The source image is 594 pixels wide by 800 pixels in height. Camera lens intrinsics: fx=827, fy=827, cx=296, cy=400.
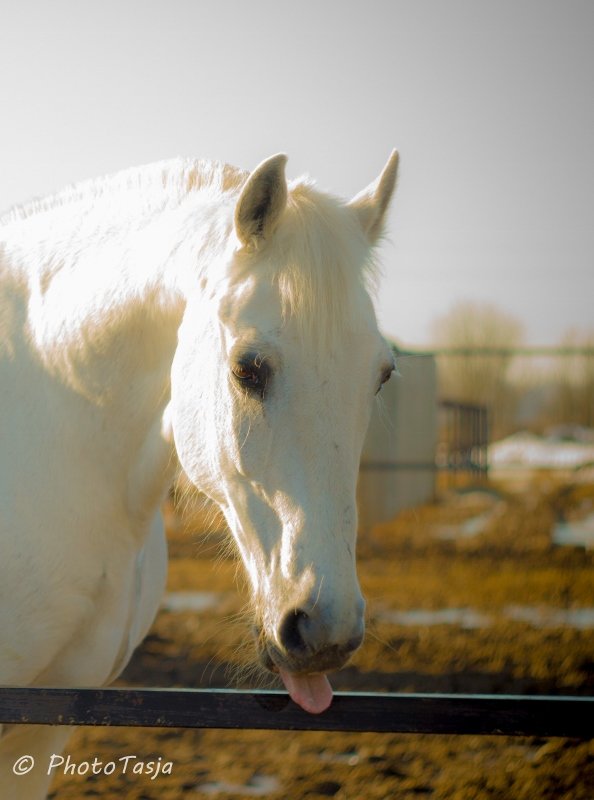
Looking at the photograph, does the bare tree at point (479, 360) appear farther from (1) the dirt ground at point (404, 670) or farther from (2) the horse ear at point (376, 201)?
(2) the horse ear at point (376, 201)

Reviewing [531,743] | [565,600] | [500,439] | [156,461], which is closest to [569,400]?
[500,439]

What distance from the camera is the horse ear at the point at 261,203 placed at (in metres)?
1.67

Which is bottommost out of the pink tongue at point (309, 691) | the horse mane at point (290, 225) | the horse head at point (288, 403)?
the pink tongue at point (309, 691)

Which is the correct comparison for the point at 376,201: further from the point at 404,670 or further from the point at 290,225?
the point at 404,670

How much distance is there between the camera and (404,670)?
4859mm

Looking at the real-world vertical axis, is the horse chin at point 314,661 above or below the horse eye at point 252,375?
below

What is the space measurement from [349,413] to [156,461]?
0.58 m

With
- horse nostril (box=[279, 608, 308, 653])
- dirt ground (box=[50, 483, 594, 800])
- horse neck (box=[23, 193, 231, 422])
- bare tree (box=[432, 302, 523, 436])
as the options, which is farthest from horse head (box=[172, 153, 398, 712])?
bare tree (box=[432, 302, 523, 436])

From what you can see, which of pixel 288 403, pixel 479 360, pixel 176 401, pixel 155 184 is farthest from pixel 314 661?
pixel 479 360

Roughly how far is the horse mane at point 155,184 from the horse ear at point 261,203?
32 centimetres

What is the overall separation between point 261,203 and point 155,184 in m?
Result: 0.54

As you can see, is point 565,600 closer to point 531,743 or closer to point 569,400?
point 531,743

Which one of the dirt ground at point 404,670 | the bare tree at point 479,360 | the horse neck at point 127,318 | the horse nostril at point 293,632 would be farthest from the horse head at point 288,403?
the bare tree at point 479,360

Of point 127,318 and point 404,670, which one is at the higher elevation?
point 127,318
